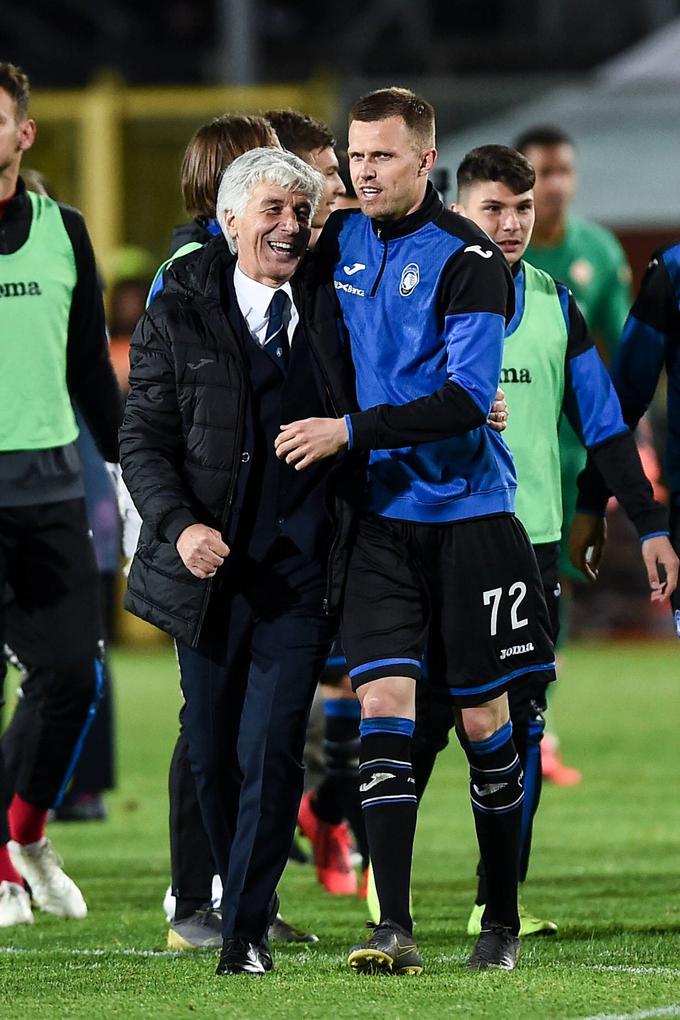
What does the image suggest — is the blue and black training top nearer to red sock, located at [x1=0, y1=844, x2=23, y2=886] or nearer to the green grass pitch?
the green grass pitch

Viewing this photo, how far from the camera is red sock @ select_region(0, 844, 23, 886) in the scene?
5.82 meters

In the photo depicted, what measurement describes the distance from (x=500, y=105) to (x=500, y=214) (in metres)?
14.9

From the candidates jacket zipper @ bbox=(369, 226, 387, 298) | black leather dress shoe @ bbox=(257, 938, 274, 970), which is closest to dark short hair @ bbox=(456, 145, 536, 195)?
jacket zipper @ bbox=(369, 226, 387, 298)

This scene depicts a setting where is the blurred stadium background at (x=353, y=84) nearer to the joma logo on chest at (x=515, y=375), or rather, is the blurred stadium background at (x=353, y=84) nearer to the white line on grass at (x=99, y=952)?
the joma logo on chest at (x=515, y=375)

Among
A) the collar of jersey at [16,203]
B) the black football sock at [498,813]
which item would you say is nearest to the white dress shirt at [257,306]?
the black football sock at [498,813]

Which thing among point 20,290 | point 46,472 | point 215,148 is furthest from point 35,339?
point 215,148

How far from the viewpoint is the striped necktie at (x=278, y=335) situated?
478 centimetres

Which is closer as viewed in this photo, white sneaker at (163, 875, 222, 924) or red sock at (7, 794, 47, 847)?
white sneaker at (163, 875, 222, 924)

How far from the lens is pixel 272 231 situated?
4.75 m

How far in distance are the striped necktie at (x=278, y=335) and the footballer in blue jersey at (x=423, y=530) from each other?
0.15 metres

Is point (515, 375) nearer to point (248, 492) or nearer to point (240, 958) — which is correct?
point (248, 492)

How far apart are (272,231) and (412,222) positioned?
328 mm

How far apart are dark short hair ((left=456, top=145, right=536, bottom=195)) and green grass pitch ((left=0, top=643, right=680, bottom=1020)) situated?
200 centimetres

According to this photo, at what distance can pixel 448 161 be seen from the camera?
17453mm
